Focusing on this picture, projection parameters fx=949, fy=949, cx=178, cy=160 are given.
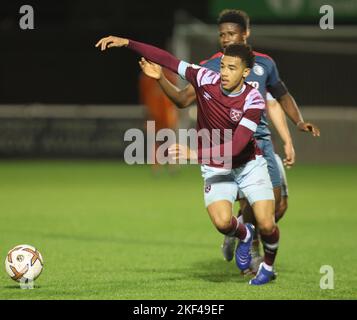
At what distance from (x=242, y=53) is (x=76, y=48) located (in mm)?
19087

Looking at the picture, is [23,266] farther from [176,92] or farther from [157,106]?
Result: [157,106]

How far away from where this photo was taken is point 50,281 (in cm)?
779

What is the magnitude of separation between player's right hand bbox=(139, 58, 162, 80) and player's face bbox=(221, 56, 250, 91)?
2.10 ft

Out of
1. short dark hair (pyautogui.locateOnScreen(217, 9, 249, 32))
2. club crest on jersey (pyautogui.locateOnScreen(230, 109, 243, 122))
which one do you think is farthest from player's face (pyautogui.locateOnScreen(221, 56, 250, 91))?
short dark hair (pyautogui.locateOnScreen(217, 9, 249, 32))

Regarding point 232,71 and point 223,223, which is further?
point 223,223

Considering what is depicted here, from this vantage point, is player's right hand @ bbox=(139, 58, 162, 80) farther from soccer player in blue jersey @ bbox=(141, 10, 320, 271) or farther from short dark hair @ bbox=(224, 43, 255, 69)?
short dark hair @ bbox=(224, 43, 255, 69)

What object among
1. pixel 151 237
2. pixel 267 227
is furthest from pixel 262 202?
pixel 151 237

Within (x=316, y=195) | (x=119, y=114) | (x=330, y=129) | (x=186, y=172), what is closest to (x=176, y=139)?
(x=186, y=172)

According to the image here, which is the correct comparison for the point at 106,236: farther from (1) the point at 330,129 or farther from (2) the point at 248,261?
(1) the point at 330,129

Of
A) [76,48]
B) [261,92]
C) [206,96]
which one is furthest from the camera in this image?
[76,48]

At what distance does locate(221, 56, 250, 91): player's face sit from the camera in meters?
7.56

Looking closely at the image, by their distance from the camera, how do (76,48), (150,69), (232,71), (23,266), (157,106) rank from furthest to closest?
1. (76,48)
2. (157,106)
3. (150,69)
4. (232,71)
5. (23,266)

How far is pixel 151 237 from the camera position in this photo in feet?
35.8

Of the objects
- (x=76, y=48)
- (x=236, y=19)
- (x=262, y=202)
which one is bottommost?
(x=262, y=202)
